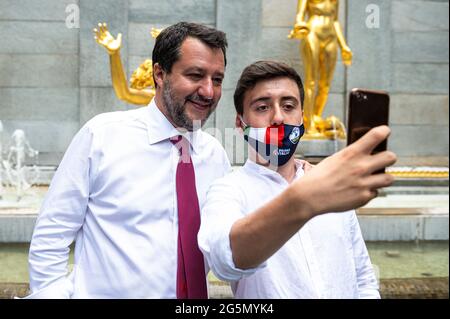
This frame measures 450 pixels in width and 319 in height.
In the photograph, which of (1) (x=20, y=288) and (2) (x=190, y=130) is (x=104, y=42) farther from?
(2) (x=190, y=130)

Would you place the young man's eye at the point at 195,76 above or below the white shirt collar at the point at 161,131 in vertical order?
above

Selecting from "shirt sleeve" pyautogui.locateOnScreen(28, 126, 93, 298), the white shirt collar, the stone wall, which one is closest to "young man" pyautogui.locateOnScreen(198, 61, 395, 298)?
the white shirt collar

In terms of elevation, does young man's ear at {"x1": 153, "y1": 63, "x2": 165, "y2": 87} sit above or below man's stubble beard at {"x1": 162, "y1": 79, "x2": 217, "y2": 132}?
above

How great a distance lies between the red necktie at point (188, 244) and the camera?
1.71m

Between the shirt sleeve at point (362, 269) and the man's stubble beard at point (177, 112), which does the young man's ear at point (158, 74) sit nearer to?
the man's stubble beard at point (177, 112)

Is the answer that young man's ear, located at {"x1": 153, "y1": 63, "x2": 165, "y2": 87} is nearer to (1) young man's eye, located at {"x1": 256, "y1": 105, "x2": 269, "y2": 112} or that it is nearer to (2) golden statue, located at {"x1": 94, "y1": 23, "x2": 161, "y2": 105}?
(1) young man's eye, located at {"x1": 256, "y1": 105, "x2": 269, "y2": 112}

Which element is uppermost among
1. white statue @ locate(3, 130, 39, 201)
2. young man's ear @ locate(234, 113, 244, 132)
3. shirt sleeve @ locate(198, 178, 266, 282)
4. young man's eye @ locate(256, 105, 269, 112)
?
young man's eye @ locate(256, 105, 269, 112)

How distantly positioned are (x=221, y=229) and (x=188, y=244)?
1.68 ft

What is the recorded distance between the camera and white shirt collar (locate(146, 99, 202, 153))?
1.86 m

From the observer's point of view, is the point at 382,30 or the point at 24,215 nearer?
the point at 24,215

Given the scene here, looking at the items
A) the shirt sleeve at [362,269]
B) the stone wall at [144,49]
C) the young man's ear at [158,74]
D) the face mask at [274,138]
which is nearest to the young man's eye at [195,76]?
the young man's ear at [158,74]
